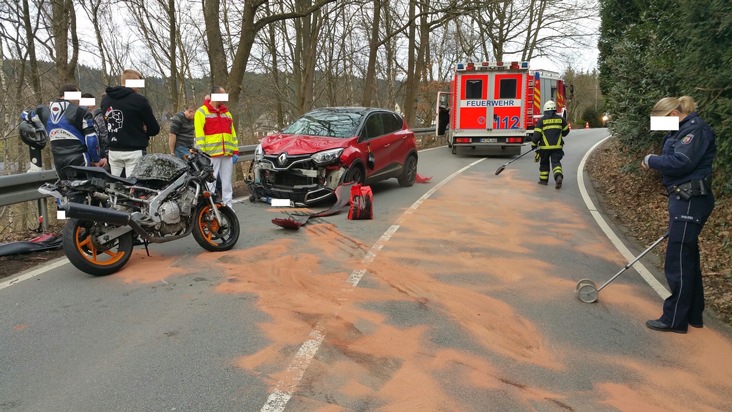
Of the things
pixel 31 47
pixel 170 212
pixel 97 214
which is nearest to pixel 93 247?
pixel 97 214

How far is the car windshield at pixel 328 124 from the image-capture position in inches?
391

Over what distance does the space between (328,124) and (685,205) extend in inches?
275

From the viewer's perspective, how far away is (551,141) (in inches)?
471

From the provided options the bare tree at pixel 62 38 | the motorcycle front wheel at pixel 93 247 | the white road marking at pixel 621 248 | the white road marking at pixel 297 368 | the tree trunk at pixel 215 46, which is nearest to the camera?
the white road marking at pixel 297 368

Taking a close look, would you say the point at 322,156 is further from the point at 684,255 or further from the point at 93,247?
the point at 684,255

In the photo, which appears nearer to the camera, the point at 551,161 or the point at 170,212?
the point at 170,212

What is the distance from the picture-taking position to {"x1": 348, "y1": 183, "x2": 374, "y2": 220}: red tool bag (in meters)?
8.30

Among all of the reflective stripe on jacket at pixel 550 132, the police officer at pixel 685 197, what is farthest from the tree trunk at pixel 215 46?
the police officer at pixel 685 197

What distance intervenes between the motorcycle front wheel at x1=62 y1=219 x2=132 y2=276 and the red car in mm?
3806

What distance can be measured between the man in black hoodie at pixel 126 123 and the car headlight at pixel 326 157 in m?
2.83

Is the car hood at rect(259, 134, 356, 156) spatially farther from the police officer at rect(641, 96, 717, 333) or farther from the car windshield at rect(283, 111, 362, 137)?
the police officer at rect(641, 96, 717, 333)

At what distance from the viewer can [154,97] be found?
30.0m

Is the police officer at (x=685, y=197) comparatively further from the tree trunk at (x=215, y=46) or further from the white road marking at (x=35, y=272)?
the tree trunk at (x=215, y=46)

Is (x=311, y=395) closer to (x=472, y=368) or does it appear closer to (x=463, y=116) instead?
(x=472, y=368)
